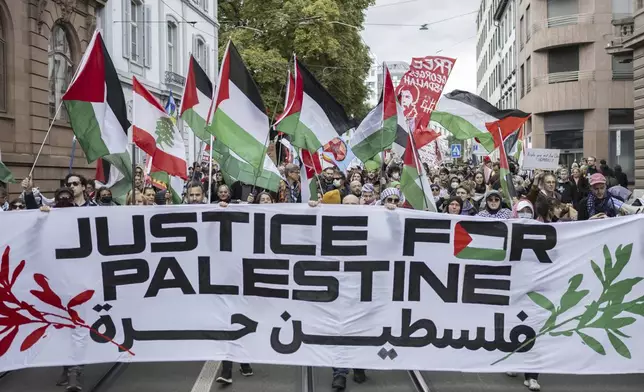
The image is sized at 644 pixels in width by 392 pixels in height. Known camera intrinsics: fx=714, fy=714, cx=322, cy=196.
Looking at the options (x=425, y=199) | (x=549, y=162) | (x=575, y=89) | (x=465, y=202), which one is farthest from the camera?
(x=575, y=89)

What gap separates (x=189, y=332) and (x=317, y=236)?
4.32ft

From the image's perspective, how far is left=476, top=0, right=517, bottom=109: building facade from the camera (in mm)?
51062

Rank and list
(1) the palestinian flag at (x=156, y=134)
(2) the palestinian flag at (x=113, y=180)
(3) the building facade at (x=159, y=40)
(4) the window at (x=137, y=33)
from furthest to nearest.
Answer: (4) the window at (x=137, y=33), (3) the building facade at (x=159, y=40), (2) the palestinian flag at (x=113, y=180), (1) the palestinian flag at (x=156, y=134)

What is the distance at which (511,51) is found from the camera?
167 ft

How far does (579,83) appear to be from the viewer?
1412 inches

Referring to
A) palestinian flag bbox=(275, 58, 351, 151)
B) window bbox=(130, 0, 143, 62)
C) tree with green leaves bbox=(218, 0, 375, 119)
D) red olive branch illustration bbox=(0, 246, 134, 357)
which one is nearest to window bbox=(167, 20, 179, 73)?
window bbox=(130, 0, 143, 62)

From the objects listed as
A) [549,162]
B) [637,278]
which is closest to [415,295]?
[637,278]

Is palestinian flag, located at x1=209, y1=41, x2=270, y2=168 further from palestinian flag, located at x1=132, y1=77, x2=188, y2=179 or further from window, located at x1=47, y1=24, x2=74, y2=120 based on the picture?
window, located at x1=47, y1=24, x2=74, y2=120

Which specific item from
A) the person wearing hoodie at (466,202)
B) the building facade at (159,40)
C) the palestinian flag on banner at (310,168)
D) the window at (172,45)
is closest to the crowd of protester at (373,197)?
the person wearing hoodie at (466,202)

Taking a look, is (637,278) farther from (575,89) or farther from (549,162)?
(575,89)

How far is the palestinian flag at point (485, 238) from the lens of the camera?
19.6ft

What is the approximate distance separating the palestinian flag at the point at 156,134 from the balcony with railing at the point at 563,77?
31.3 metres

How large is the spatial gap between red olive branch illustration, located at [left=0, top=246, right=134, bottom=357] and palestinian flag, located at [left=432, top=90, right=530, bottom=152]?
22.5 ft

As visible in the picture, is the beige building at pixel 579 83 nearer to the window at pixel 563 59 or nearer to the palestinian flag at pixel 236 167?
the window at pixel 563 59
